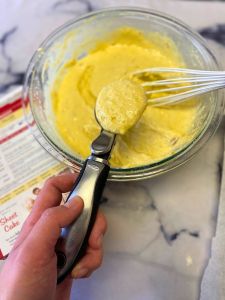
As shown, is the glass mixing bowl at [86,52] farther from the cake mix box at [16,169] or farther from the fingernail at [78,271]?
the fingernail at [78,271]

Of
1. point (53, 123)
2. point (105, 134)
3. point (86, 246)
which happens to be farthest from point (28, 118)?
point (86, 246)

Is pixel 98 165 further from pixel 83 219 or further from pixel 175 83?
pixel 175 83

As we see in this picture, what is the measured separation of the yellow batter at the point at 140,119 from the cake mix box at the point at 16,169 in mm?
64

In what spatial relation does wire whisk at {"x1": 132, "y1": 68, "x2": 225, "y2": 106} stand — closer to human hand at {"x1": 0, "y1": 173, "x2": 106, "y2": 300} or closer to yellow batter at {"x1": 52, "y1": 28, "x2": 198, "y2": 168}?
yellow batter at {"x1": 52, "y1": 28, "x2": 198, "y2": 168}

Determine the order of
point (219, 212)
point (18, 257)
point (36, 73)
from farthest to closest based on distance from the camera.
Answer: point (36, 73) < point (219, 212) < point (18, 257)

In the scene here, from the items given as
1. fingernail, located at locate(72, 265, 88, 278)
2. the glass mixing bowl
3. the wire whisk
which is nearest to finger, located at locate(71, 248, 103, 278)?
fingernail, located at locate(72, 265, 88, 278)

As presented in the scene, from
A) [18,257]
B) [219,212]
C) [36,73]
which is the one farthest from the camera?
[36,73]

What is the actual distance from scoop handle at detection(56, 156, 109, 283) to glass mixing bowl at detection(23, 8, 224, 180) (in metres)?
0.08

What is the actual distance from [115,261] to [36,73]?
0.37 metres

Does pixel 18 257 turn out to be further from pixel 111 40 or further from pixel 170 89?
pixel 111 40

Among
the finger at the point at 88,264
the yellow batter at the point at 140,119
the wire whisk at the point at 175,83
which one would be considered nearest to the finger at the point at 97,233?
the finger at the point at 88,264

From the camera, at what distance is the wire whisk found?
0.64 metres

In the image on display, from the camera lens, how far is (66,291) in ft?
1.85

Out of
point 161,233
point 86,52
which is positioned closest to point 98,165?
point 161,233
